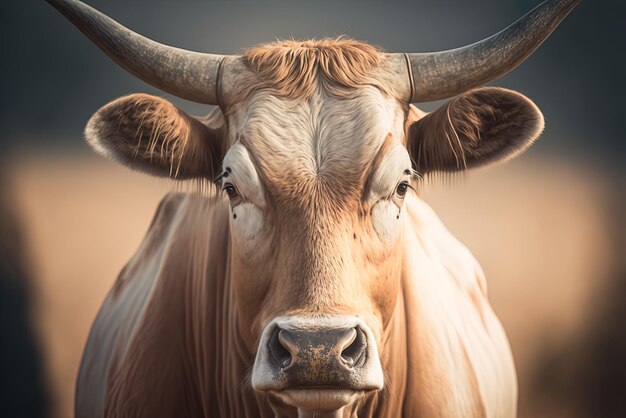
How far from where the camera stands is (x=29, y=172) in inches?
227

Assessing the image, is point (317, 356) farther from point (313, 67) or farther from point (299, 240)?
point (313, 67)

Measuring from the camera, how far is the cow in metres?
1.95

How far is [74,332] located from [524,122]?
4.72 m

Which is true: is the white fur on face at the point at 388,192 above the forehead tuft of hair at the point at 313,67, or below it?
below

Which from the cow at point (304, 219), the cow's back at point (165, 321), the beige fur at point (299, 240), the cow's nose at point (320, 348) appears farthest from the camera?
the cow's back at point (165, 321)

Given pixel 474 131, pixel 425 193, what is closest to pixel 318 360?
pixel 474 131

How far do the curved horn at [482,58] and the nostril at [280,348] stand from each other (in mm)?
988

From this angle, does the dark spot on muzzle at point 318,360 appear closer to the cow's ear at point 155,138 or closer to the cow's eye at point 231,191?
the cow's eye at point 231,191

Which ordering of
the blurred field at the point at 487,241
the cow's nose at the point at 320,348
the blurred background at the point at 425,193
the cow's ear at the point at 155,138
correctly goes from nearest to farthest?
1. the cow's nose at the point at 320,348
2. the cow's ear at the point at 155,138
3. the blurred background at the point at 425,193
4. the blurred field at the point at 487,241

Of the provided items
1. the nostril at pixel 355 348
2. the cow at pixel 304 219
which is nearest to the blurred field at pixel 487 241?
the cow at pixel 304 219

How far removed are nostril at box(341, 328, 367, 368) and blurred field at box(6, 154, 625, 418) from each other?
372cm

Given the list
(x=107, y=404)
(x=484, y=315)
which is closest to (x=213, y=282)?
(x=107, y=404)

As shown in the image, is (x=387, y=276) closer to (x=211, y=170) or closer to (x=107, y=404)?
(x=211, y=170)

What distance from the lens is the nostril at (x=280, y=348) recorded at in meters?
1.82
